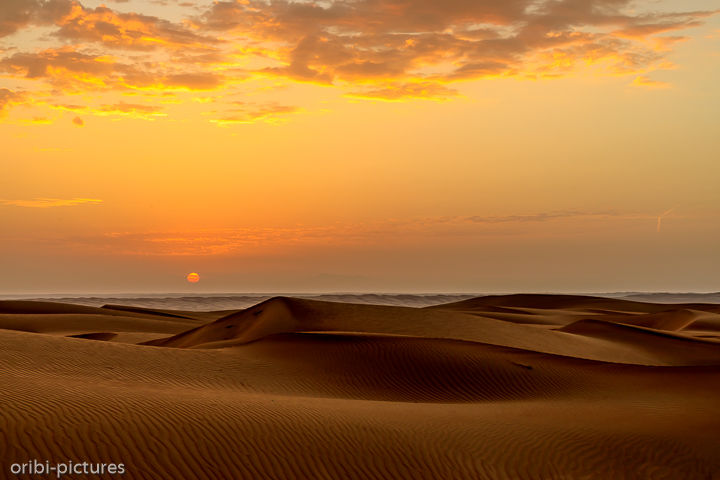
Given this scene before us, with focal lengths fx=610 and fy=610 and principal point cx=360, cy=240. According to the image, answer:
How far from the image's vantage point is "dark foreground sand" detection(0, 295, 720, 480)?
25.6 ft

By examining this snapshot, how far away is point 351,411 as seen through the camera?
35.2 ft

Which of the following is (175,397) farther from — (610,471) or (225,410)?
(610,471)

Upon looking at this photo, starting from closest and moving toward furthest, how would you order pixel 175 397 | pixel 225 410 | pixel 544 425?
pixel 225 410 < pixel 175 397 < pixel 544 425

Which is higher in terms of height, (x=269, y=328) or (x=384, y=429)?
(x=269, y=328)

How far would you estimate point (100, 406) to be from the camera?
28.9 feet

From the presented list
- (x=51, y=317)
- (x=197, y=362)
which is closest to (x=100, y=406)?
(x=197, y=362)

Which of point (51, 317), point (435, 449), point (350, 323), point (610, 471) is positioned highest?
point (51, 317)

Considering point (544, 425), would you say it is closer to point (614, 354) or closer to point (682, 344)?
point (614, 354)

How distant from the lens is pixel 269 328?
26.1 metres

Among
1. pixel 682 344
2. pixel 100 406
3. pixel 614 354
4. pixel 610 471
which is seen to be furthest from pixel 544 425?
pixel 682 344

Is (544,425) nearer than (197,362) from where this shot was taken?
Yes

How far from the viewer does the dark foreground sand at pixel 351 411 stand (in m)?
7.79

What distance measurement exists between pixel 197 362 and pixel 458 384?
6817mm

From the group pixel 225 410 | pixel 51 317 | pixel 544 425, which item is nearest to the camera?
pixel 225 410
